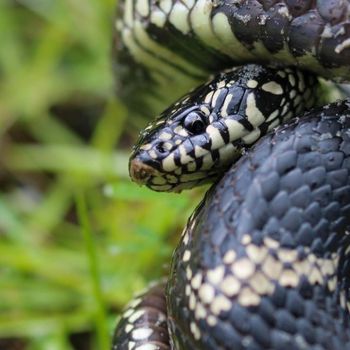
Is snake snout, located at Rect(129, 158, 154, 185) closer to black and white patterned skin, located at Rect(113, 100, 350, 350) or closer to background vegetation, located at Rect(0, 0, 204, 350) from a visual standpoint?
black and white patterned skin, located at Rect(113, 100, 350, 350)

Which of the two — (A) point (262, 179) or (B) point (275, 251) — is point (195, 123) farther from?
(B) point (275, 251)

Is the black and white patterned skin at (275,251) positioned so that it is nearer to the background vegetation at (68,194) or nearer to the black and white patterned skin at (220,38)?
the black and white patterned skin at (220,38)

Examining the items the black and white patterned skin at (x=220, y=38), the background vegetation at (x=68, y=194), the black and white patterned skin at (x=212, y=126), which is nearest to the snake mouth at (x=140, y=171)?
the black and white patterned skin at (x=212, y=126)

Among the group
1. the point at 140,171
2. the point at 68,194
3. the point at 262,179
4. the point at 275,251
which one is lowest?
the point at 275,251

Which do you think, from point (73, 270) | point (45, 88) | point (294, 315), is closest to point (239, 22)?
point (294, 315)

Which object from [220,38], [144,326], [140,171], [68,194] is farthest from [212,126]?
[68,194]

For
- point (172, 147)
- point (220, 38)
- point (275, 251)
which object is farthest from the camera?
point (220, 38)
